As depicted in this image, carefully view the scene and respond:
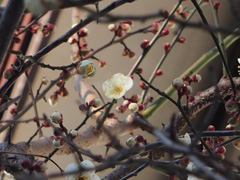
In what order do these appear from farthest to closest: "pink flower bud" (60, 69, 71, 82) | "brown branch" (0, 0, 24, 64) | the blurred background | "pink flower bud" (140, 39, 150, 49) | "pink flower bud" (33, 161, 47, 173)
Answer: the blurred background < "pink flower bud" (140, 39, 150, 49) < "pink flower bud" (60, 69, 71, 82) < "pink flower bud" (33, 161, 47, 173) < "brown branch" (0, 0, 24, 64)

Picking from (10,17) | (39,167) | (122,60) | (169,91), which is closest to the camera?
(10,17)

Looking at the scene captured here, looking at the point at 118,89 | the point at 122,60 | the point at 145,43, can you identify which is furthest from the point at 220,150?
the point at 122,60

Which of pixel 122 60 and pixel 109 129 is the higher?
pixel 122 60

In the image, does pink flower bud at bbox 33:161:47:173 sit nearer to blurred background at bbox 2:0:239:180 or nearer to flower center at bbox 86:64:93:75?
flower center at bbox 86:64:93:75

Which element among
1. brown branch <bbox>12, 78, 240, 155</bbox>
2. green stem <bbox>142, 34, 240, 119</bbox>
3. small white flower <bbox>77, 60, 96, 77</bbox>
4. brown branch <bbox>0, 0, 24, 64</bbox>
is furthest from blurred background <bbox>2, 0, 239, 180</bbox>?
brown branch <bbox>0, 0, 24, 64</bbox>

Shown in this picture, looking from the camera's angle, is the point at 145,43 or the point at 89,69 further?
the point at 145,43

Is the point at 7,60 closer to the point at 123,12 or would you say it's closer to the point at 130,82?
the point at 123,12

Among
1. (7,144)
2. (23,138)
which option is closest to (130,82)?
(7,144)

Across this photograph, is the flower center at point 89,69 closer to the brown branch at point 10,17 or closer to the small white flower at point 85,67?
the small white flower at point 85,67

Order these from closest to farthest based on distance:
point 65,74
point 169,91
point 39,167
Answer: point 39,167, point 65,74, point 169,91

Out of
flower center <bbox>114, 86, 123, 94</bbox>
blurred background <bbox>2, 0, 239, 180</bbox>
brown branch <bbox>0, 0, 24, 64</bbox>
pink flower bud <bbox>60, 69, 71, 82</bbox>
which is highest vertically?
blurred background <bbox>2, 0, 239, 180</bbox>

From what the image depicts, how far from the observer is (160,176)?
1.54 m

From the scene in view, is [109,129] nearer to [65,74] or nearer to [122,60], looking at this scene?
[65,74]

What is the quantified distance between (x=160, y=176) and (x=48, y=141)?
796mm
